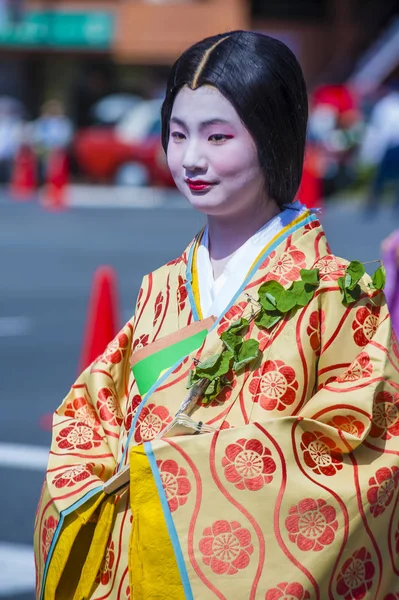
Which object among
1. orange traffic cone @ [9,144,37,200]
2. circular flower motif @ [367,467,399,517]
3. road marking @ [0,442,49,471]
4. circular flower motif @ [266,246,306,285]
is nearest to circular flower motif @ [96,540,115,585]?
circular flower motif @ [367,467,399,517]

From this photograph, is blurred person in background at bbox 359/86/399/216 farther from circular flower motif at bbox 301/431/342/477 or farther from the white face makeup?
circular flower motif at bbox 301/431/342/477

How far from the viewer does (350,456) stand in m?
2.50

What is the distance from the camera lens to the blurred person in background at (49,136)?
23938 mm

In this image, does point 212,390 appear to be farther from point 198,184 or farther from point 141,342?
point 198,184

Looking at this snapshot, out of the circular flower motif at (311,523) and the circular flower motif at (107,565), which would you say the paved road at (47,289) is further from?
the circular flower motif at (311,523)

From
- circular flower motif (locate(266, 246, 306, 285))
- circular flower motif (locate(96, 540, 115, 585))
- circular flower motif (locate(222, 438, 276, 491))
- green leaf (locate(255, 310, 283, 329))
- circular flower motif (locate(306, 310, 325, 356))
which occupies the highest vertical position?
circular flower motif (locate(266, 246, 306, 285))

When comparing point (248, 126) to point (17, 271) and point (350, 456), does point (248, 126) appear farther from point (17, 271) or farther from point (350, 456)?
point (17, 271)

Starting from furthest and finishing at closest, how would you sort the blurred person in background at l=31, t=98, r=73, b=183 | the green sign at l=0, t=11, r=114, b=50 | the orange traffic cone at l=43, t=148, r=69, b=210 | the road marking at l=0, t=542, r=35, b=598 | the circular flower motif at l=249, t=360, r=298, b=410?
the green sign at l=0, t=11, r=114, b=50, the blurred person in background at l=31, t=98, r=73, b=183, the orange traffic cone at l=43, t=148, r=69, b=210, the road marking at l=0, t=542, r=35, b=598, the circular flower motif at l=249, t=360, r=298, b=410

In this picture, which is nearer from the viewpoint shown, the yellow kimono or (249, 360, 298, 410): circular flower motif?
the yellow kimono

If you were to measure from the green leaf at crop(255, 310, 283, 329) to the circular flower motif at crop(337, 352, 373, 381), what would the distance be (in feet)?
0.57

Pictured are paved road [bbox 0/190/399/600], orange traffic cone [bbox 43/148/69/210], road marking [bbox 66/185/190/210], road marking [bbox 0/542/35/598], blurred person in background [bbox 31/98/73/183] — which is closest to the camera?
road marking [bbox 0/542/35/598]

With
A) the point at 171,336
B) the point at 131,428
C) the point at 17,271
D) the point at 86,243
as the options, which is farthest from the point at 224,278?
the point at 86,243

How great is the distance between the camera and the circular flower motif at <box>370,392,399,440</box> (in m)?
2.54

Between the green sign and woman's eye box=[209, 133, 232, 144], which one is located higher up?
the green sign
